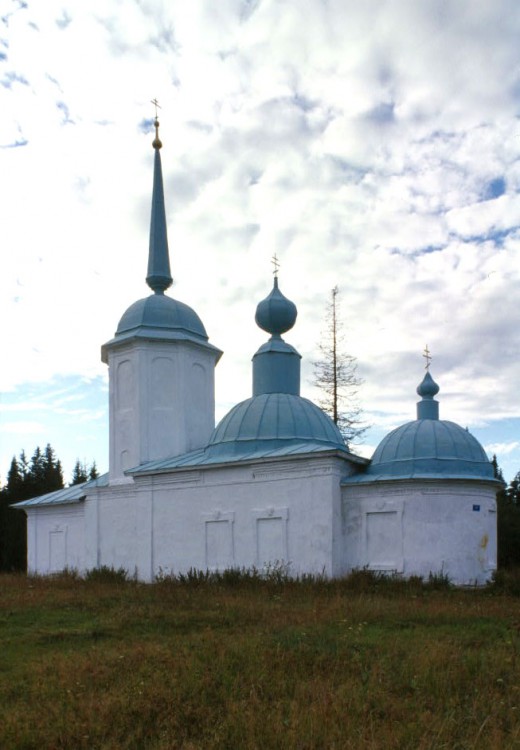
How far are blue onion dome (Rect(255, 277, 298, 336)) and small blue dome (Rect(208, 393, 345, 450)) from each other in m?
2.37

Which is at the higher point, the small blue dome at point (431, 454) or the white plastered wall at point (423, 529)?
the small blue dome at point (431, 454)

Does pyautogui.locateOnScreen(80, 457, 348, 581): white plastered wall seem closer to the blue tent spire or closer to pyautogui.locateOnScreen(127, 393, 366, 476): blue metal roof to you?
pyautogui.locateOnScreen(127, 393, 366, 476): blue metal roof

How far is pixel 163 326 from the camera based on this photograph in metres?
22.5

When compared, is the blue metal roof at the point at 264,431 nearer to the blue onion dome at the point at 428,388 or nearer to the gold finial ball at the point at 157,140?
the blue onion dome at the point at 428,388

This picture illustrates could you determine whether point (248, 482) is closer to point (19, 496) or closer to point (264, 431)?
point (264, 431)

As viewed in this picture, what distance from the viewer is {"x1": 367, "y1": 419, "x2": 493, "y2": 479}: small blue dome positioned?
16.9 m

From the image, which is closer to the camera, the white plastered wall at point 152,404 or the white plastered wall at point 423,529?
the white plastered wall at point 423,529

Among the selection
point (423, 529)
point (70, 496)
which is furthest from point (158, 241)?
point (423, 529)

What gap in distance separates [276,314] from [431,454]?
6.68 meters

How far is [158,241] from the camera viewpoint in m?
24.6

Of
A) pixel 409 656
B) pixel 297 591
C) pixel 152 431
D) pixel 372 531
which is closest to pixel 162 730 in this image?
pixel 409 656

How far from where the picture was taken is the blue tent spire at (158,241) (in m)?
24.1

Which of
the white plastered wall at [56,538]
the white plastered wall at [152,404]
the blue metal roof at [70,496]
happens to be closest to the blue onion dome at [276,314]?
the white plastered wall at [152,404]

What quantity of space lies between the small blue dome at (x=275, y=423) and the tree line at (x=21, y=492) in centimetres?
1745
